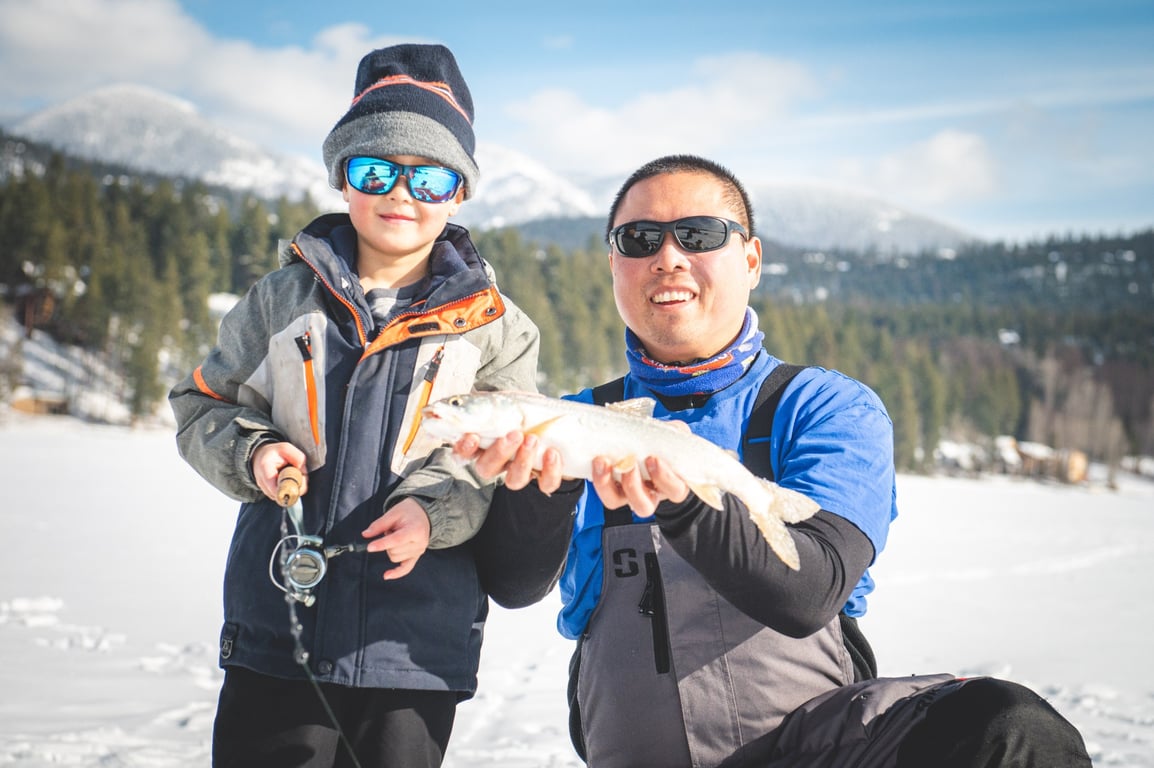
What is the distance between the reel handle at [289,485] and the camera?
10.1 ft

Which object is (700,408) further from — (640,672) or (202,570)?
(202,570)

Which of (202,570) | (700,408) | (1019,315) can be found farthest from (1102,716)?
(1019,315)

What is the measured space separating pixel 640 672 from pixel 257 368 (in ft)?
7.02

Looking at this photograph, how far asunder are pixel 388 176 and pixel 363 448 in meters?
1.25

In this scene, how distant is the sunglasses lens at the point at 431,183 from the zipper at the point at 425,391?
0.75m

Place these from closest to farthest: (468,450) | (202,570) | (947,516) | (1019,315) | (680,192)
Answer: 1. (468,450)
2. (680,192)
3. (202,570)
4. (947,516)
5. (1019,315)

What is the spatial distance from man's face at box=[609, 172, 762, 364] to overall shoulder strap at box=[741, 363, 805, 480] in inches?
12.8

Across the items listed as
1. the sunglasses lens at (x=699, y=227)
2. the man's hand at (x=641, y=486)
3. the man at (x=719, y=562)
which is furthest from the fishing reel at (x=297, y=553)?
the sunglasses lens at (x=699, y=227)

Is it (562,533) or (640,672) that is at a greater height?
(562,533)

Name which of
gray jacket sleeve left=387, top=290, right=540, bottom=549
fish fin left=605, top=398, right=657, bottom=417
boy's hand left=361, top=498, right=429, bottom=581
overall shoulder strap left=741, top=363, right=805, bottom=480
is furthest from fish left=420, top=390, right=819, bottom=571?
overall shoulder strap left=741, top=363, right=805, bottom=480

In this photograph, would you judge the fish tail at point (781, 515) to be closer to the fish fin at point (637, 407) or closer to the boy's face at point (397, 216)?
the fish fin at point (637, 407)

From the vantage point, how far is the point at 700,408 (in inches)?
146

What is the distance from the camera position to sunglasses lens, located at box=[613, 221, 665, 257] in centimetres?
372

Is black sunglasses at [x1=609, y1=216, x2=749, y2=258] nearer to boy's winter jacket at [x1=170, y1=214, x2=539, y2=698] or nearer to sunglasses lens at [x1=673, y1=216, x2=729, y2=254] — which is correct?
sunglasses lens at [x1=673, y1=216, x2=729, y2=254]
